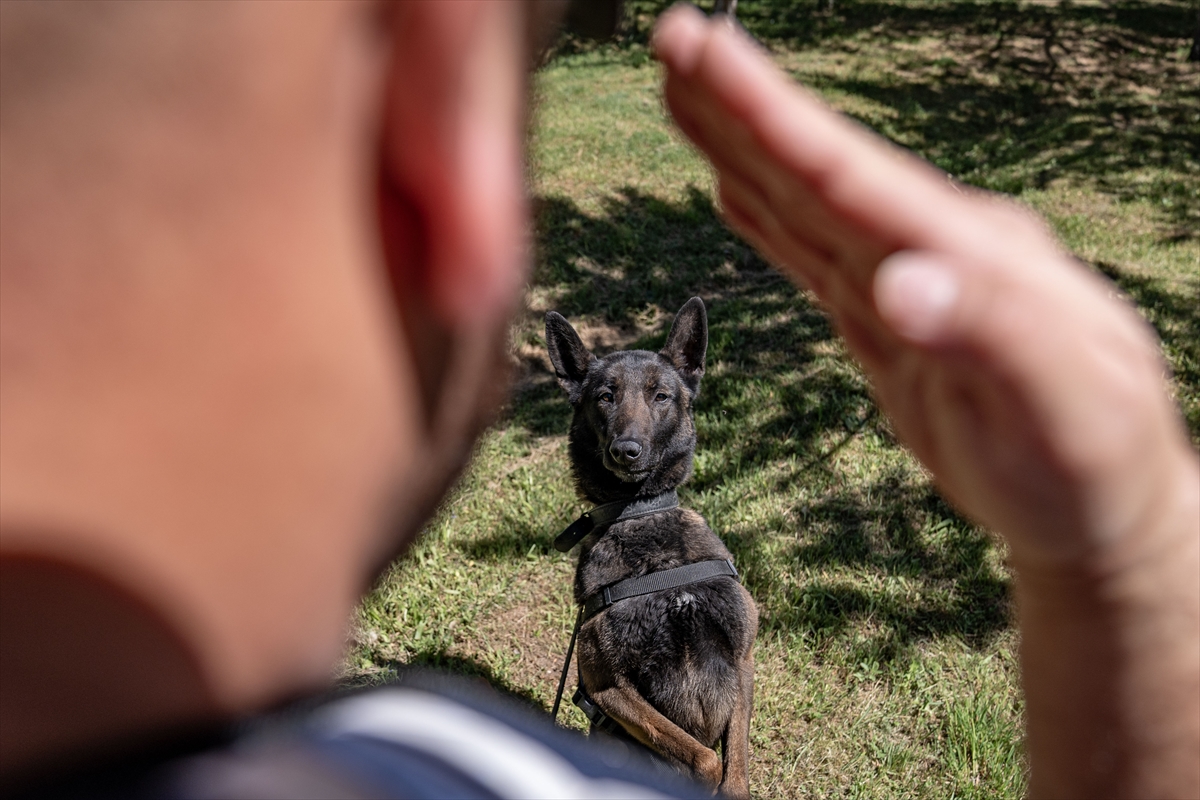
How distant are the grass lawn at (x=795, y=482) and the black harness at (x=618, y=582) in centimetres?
65

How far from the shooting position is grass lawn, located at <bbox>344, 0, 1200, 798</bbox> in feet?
13.7

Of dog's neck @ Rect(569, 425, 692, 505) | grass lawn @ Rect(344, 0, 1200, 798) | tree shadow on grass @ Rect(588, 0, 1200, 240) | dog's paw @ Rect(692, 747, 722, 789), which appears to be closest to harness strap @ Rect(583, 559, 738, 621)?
dog's neck @ Rect(569, 425, 692, 505)

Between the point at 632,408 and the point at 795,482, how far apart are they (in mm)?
1931

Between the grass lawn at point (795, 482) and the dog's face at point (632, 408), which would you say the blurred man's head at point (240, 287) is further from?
the dog's face at point (632, 408)

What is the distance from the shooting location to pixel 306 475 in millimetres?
503

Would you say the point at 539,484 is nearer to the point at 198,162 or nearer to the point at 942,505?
the point at 942,505

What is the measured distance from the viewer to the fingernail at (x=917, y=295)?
663 millimetres

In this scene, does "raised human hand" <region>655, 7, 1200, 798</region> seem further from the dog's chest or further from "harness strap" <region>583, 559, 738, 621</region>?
the dog's chest

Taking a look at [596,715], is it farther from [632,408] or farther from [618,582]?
[632,408]

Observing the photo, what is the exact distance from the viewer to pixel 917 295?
67 cm

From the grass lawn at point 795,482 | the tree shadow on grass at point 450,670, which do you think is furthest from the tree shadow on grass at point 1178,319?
the tree shadow on grass at point 450,670

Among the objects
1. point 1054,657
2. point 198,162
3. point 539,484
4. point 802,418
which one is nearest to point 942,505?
point 802,418

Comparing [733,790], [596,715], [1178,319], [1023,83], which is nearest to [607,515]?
[596,715]

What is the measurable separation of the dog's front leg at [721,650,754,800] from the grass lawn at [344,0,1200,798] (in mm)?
528
